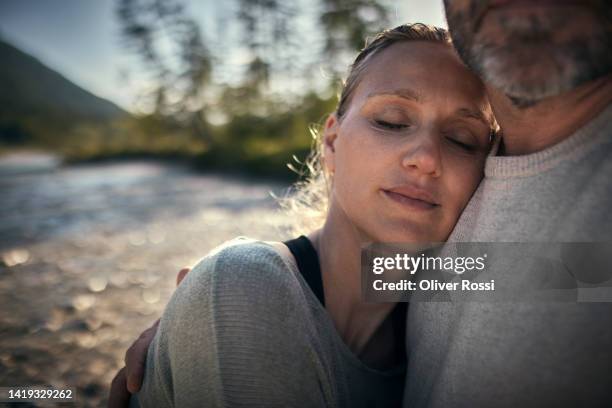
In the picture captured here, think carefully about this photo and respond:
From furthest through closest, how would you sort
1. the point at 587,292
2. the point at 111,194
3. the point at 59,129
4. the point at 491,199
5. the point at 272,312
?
the point at 59,129 < the point at 111,194 < the point at 491,199 < the point at 272,312 < the point at 587,292

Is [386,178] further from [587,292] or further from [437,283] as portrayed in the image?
[587,292]

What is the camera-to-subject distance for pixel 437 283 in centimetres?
142

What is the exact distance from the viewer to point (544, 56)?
98cm

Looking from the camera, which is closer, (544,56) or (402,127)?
(544,56)

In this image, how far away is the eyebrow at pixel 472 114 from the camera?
148cm

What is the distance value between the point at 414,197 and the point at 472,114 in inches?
17.5

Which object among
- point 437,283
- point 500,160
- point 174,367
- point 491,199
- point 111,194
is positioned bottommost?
point 111,194

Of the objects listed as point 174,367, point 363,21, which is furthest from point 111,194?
point 363,21

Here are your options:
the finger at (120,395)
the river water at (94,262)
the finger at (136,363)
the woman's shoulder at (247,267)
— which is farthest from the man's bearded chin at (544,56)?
the river water at (94,262)

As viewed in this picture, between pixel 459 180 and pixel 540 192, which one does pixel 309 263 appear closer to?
pixel 459 180

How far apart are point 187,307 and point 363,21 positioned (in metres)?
20.7

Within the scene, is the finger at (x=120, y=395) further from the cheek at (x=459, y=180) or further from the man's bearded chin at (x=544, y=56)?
the man's bearded chin at (x=544, y=56)

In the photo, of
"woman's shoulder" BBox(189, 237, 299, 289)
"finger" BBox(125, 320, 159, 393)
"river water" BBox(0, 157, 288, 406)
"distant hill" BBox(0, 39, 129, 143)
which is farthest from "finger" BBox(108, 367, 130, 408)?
"distant hill" BBox(0, 39, 129, 143)

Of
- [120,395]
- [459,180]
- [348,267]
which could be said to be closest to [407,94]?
[459,180]
